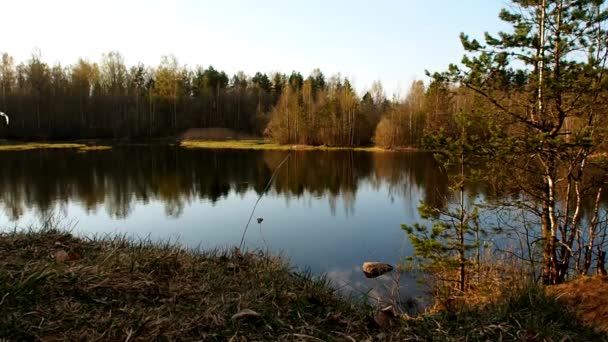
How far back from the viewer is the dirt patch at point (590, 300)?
3141 millimetres

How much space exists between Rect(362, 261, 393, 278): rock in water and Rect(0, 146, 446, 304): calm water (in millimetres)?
273

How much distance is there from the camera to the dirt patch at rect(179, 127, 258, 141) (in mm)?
67312

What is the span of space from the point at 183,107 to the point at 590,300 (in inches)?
2782

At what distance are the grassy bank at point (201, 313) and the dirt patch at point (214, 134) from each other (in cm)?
6573

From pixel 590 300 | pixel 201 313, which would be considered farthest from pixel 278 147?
pixel 201 313

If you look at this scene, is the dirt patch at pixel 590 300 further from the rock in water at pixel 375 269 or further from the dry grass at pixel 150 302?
the rock in water at pixel 375 269

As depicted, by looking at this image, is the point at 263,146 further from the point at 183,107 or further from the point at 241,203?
the point at 241,203

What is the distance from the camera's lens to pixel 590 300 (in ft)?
12.2

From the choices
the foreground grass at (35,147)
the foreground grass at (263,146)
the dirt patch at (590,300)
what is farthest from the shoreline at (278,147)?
the dirt patch at (590,300)

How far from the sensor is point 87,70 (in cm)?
6862

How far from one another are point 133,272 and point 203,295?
614mm

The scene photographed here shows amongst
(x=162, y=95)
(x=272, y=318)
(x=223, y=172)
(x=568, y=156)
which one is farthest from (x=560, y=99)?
(x=162, y=95)

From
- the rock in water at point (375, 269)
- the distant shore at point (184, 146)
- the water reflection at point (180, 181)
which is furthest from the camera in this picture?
the distant shore at point (184, 146)

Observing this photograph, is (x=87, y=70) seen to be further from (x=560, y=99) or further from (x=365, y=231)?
(x=560, y=99)
